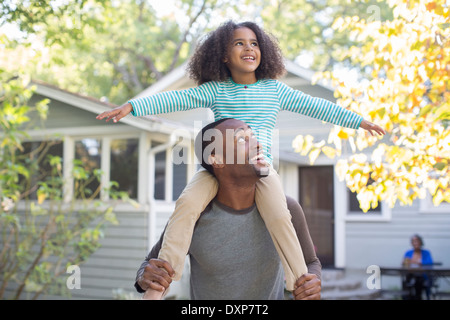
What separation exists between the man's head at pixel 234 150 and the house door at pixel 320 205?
29.5 feet

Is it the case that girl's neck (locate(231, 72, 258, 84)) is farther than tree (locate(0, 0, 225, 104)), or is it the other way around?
tree (locate(0, 0, 225, 104))

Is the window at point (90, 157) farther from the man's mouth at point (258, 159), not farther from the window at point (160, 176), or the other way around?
the man's mouth at point (258, 159)

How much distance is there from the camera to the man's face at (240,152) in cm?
193

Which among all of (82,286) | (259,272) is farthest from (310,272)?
(82,286)

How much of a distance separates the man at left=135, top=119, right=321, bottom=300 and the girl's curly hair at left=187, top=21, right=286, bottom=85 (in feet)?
1.12

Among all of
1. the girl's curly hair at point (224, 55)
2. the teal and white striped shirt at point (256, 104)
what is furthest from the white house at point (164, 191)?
the teal and white striped shirt at point (256, 104)

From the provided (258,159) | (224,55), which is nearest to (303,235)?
(258,159)

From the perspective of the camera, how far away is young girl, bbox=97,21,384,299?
6.42 feet

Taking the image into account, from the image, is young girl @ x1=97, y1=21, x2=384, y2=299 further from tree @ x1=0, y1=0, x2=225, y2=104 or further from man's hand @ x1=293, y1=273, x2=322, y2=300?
tree @ x1=0, y1=0, x2=225, y2=104

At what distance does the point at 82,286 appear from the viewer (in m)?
8.14

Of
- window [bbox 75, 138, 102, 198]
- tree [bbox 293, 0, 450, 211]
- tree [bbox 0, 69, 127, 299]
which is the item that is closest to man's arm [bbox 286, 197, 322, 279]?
tree [bbox 293, 0, 450, 211]

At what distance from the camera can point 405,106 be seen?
366 cm

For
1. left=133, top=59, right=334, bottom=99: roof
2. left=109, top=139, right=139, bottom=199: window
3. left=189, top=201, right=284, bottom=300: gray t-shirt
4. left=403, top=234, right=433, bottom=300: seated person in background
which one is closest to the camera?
left=189, top=201, right=284, bottom=300: gray t-shirt

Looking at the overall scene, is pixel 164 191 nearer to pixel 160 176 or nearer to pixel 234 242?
pixel 160 176
